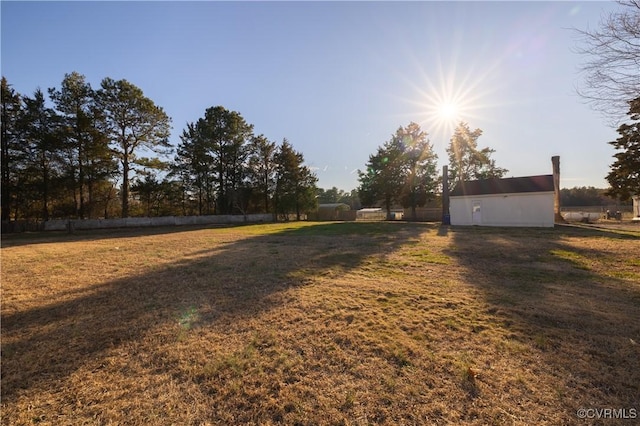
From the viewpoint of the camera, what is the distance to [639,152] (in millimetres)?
20125

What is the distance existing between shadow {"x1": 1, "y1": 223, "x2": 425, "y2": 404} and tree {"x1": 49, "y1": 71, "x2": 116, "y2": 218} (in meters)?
24.4

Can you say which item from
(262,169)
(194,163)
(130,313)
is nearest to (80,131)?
(194,163)

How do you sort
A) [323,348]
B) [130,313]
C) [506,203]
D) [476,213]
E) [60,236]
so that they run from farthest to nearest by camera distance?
[476,213] → [506,203] → [60,236] → [130,313] → [323,348]

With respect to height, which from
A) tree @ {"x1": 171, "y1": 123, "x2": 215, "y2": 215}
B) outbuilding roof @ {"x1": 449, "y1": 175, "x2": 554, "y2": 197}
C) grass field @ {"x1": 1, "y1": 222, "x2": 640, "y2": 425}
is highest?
tree @ {"x1": 171, "y1": 123, "x2": 215, "y2": 215}

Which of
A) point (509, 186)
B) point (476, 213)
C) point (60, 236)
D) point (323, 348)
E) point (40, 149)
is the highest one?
point (40, 149)

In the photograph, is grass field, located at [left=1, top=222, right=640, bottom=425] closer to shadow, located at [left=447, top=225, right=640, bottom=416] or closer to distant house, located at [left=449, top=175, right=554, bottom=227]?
shadow, located at [left=447, top=225, right=640, bottom=416]

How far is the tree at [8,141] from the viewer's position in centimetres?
2386

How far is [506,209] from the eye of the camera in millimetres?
20453

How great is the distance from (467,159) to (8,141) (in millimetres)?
45003

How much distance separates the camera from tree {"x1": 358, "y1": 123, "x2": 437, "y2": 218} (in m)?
34.2

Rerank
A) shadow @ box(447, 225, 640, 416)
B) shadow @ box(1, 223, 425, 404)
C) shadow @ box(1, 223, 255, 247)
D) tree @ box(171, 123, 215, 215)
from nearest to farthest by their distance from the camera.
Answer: shadow @ box(447, 225, 640, 416), shadow @ box(1, 223, 425, 404), shadow @ box(1, 223, 255, 247), tree @ box(171, 123, 215, 215)

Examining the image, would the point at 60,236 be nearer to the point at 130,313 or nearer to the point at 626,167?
the point at 130,313

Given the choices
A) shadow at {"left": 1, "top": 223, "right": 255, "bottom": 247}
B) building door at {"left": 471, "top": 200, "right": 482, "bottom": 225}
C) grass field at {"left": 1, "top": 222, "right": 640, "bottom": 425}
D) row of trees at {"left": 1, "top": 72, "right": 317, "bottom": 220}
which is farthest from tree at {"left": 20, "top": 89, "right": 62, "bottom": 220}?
building door at {"left": 471, "top": 200, "right": 482, "bottom": 225}

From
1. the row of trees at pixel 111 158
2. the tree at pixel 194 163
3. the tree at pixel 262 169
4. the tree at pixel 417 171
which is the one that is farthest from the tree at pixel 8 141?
the tree at pixel 417 171
